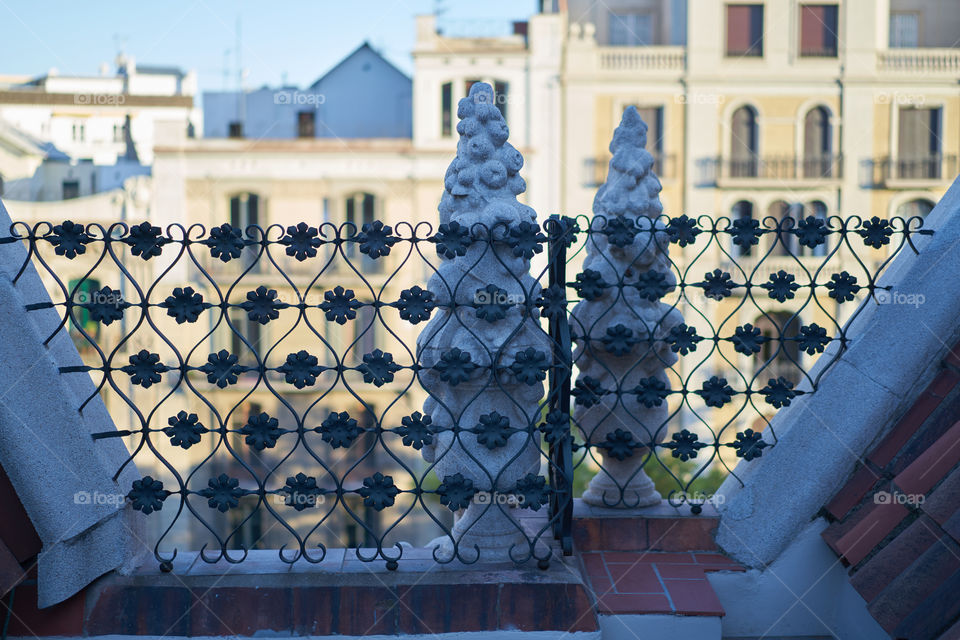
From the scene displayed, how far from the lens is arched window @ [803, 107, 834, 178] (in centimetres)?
2419

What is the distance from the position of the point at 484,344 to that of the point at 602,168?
69.0 ft

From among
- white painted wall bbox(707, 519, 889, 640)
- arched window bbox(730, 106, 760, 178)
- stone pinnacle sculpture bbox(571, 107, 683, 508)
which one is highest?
arched window bbox(730, 106, 760, 178)

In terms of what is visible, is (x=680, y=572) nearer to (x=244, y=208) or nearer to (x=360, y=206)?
(x=360, y=206)

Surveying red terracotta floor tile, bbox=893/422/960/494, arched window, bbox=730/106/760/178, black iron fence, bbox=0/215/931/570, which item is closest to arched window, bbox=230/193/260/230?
arched window, bbox=730/106/760/178

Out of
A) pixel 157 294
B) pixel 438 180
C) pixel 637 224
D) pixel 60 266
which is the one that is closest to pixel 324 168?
pixel 438 180

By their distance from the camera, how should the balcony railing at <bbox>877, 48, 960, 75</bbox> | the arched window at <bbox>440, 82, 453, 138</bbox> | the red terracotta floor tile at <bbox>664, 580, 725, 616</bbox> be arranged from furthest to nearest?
the balcony railing at <bbox>877, 48, 960, 75</bbox> < the arched window at <bbox>440, 82, 453, 138</bbox> < the red terracotta floor tile at <bbox>664, 580, 725, 616</bbox>

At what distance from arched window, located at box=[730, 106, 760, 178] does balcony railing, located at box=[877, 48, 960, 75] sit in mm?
3920

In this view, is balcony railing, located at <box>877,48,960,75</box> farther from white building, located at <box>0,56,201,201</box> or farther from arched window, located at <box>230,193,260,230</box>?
white building, located at <box>0,56,201,201</box>

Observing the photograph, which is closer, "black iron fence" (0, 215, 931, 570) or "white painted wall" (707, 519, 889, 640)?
"black iron fence" (0, 215, 931, 570)

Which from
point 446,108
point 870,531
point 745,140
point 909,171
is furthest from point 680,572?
point 909,171

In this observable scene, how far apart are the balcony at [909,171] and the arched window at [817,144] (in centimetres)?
104

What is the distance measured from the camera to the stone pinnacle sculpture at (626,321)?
3.56 m

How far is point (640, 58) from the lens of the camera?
23344 millimetres

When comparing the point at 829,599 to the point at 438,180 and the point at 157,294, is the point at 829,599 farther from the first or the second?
the point at 157,294
